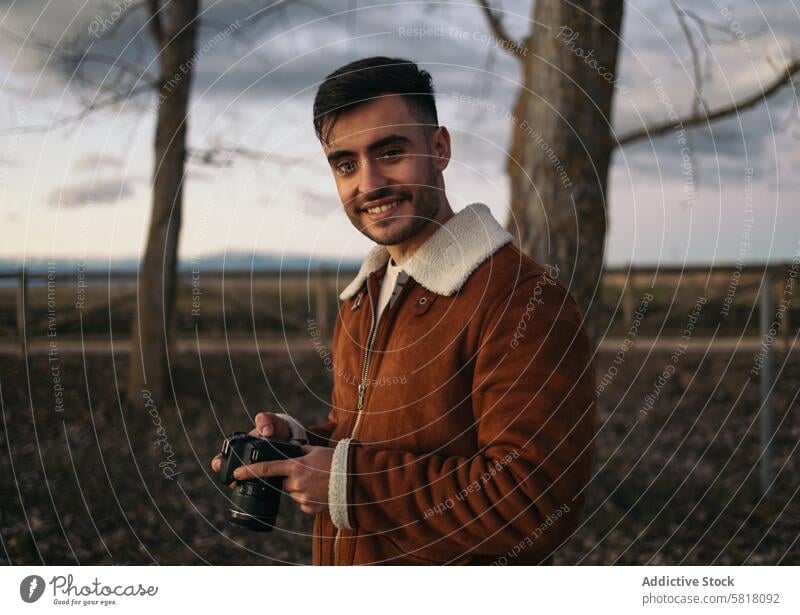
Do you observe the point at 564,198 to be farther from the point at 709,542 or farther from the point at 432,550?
the point at 709,542

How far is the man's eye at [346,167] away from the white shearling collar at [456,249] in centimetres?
26

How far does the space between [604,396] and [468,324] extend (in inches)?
216

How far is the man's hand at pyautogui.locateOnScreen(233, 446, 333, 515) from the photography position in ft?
6.32

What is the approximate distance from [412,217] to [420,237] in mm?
65

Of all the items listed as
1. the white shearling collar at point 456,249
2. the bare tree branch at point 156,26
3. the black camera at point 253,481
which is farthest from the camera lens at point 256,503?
the bare tree branch at point 156,26

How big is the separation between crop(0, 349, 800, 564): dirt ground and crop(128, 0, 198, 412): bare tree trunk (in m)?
0.36

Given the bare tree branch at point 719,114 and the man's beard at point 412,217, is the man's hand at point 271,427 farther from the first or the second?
the bare tree branch at point 719,114

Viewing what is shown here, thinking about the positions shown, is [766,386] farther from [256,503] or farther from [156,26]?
[156,26]

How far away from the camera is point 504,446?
1.77 meters

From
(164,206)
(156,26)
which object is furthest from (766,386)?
(156,26)

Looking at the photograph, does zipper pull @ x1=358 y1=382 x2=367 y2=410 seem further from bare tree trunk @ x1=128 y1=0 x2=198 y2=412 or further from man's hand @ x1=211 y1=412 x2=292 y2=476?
bare tree trunk @ x1=128 y1=0 x2=198 y2=412

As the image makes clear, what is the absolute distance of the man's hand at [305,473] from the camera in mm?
1926

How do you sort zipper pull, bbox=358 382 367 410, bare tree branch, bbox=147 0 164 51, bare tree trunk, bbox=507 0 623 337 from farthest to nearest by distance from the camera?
bare tree branch, bbox=147 0 164 51
bare tree trunk, bbox=507 0 623 337
zipper pull, bbox=358 382 367 410

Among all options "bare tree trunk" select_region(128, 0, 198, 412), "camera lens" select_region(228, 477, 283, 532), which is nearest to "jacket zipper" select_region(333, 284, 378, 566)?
"camera lens" select_region(228, 477, 283, 532)
